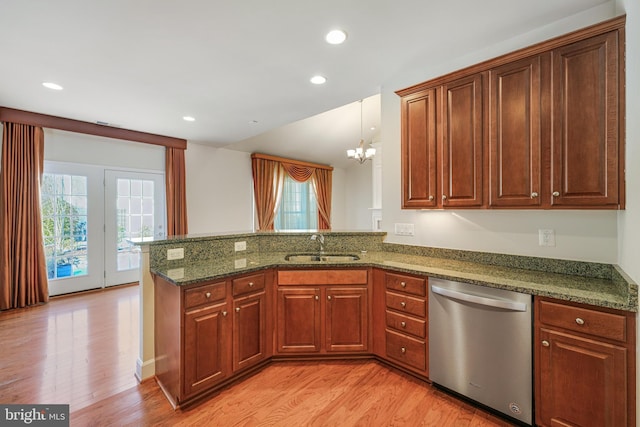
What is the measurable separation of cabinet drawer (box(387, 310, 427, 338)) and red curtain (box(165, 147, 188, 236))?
4453 millimetres

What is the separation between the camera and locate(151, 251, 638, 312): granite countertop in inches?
57.9

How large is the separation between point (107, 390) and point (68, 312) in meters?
2.34

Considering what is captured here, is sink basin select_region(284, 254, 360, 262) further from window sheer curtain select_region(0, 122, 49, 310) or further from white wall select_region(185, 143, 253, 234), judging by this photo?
window sheer curtain select_region(0, 122, 49, 310)

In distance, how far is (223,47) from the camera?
2.30 m

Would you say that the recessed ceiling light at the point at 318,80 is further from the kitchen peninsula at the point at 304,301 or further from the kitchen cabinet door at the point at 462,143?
the kitchen peninsula at the point at 304,301

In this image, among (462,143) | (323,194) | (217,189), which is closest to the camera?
(462,143)

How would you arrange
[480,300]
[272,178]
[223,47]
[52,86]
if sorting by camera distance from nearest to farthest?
[480,300] < [223,47] < [52,86] < [272,178]

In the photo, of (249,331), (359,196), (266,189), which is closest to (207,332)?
(249,331)

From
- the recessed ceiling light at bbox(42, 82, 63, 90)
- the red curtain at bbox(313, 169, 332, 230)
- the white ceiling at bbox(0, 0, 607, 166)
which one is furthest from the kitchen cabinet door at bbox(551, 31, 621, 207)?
the red curtain at bbox(313, 169, 332, 230)

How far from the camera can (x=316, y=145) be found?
7020mm

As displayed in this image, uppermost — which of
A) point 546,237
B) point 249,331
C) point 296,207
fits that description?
point 296,207

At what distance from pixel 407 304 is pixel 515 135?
4.77 ft

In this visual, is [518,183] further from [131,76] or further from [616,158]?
[131,76]

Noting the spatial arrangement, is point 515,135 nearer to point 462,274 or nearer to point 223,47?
point 462,274
